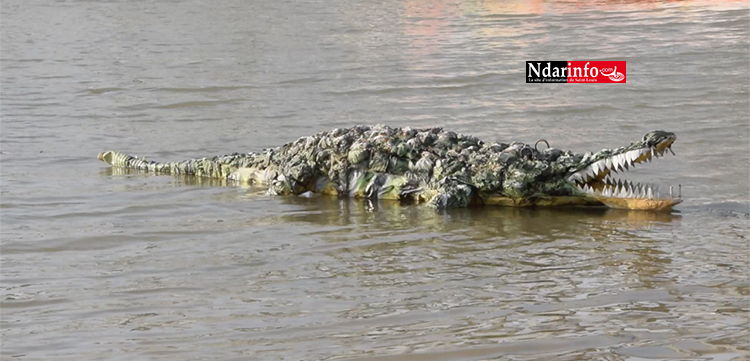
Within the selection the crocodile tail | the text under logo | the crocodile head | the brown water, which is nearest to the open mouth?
the crocodile head

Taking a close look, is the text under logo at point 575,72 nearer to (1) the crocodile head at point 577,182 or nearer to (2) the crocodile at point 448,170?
(2) the crocodile at point 448,170

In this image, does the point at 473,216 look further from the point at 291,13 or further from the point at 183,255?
the point at 291,13

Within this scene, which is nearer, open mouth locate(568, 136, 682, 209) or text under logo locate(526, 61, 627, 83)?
open mouth locate(568, 136, 682, 209)

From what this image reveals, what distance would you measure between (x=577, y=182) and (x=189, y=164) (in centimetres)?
404

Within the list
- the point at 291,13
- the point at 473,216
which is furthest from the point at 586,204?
the point at 291,13

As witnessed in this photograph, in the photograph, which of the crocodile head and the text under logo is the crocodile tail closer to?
the crocodile head

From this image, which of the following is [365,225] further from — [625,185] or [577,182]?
[625,185]

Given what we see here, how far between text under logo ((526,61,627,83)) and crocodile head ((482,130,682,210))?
6533mm

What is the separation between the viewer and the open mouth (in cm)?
827

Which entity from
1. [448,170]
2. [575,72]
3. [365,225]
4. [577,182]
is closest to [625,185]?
[577,182]

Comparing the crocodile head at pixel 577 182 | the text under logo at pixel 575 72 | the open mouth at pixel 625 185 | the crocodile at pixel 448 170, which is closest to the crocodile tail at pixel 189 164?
the crocodile at pixel 448 170

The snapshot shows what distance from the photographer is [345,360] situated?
17.0 feet

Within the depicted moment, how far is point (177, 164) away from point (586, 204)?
428 centimetres

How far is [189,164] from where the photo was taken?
10.8m
